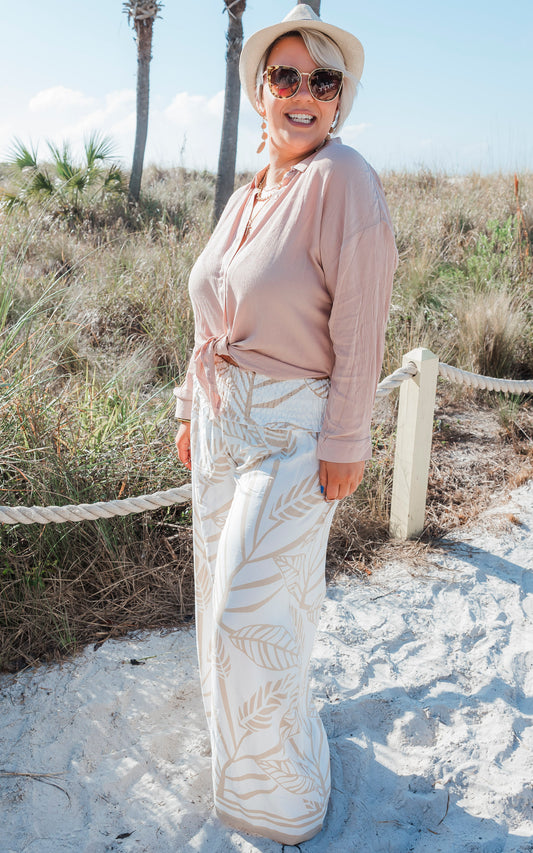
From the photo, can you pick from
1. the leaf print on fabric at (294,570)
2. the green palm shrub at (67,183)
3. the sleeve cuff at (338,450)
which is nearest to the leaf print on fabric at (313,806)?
the leaf print on fabric at (294,570)

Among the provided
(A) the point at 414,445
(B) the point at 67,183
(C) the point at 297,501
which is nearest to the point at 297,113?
(C) the point at 297,501

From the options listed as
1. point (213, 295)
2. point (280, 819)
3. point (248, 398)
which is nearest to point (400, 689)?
point (280, 819)

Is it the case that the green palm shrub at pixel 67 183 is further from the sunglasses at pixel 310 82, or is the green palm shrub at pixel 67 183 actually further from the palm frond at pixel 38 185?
the sunglasses at pixel 310 82

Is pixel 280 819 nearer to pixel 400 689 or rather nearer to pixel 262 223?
pixel 400 689

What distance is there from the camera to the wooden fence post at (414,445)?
3.00m

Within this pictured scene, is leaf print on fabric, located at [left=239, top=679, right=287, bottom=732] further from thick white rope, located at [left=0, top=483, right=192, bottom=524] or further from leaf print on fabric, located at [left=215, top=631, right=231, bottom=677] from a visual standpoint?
thick white rope, located at [left=0, top=483, right=192, bottom=524]

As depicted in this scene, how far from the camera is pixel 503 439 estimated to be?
4273 millimetres

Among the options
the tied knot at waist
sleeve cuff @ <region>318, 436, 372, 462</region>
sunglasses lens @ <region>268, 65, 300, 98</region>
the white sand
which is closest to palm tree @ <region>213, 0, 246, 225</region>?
the white sand

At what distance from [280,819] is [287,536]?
0.84 m

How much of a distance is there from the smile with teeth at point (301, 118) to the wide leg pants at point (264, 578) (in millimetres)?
641

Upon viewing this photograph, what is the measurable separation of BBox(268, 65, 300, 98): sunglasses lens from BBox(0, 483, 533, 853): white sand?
2.01 metres

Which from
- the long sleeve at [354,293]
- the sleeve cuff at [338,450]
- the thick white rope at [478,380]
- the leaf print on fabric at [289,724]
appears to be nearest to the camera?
the long sleeve at [354,293]

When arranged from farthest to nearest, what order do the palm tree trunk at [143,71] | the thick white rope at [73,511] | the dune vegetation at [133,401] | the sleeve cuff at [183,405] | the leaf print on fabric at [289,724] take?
the palm tree trunk at [143,71]
the dune vegetation at [133,401]
the thick white rope at [73,511]
the sleeve cuff at [183,405]
the leaf print on fabric at [289,724]

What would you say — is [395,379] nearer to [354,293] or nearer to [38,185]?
[354,293]
